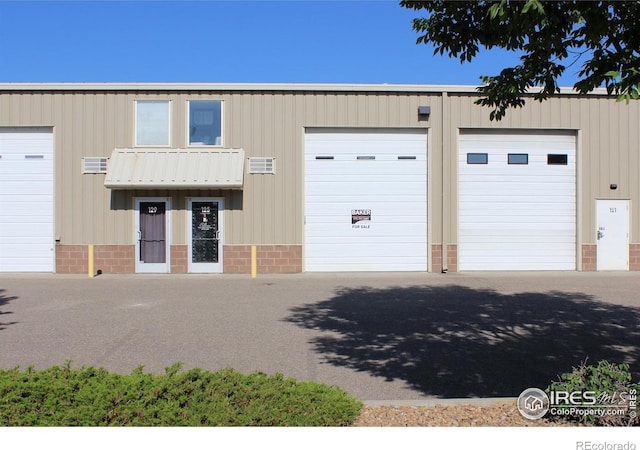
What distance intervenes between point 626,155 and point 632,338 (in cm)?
1100

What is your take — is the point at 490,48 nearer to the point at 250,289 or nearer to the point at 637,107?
the point at 250,289

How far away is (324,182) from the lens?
15703 mm

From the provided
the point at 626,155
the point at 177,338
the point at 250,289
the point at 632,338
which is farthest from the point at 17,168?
the point at 626,155

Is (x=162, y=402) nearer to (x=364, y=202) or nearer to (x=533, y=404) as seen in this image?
(x=533, y=404)

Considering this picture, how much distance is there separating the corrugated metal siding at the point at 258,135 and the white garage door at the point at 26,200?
16.5 inches

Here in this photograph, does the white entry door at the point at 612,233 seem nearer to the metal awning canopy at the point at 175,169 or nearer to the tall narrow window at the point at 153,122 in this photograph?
the metal awning canopy at the point at 175,169

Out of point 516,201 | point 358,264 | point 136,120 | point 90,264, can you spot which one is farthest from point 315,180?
point 90,264

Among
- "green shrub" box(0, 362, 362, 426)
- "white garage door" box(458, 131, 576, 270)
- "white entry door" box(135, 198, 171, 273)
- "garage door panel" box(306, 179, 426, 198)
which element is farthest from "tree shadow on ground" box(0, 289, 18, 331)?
"white garage door" box(458, 131, 576, 270)

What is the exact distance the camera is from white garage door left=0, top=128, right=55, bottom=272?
15.4 metres

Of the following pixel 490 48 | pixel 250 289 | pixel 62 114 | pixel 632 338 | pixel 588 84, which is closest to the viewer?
pixel 588 84

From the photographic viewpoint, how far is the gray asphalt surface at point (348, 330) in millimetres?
5758

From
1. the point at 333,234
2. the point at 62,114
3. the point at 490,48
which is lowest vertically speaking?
the point at 333,234

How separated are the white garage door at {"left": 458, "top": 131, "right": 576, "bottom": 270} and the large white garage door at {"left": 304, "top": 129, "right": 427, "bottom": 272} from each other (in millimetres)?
1416
